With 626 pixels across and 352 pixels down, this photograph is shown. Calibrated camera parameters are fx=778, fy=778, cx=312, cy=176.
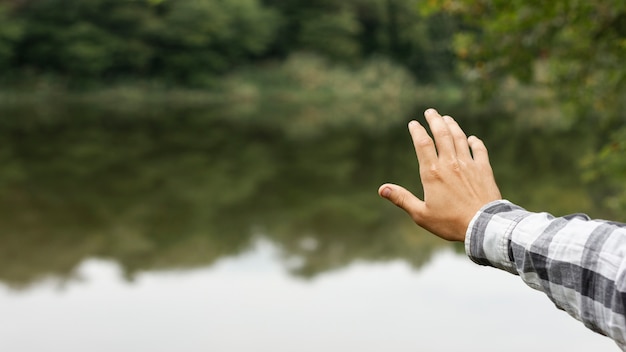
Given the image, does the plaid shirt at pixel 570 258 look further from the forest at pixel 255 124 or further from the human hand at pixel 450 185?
the forest at pixel 255 124

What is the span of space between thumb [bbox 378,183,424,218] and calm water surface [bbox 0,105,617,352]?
11.4ft

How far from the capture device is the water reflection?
457cm

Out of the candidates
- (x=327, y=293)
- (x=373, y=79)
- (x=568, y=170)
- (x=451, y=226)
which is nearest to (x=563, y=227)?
(x=451, y=226)

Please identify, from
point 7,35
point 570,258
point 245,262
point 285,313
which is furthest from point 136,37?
point 570,258

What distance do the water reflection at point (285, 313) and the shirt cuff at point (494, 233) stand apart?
142 inches

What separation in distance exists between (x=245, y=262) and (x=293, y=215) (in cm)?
218

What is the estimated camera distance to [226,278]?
592 cm

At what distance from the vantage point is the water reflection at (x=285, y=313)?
15.0 feet

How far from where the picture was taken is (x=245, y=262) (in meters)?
6.46

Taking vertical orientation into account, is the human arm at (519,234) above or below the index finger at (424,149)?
below

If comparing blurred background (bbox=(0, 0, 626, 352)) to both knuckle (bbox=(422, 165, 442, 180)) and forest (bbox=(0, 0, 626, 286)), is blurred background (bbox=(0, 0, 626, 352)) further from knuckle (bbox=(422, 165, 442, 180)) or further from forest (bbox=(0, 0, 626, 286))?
knuckle (bbox=(422, 165, 442, 180))

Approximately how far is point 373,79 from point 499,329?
3374cm

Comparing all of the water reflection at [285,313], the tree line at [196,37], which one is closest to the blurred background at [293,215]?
the water reflection at [285,313]

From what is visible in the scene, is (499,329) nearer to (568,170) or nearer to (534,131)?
(568,170)
